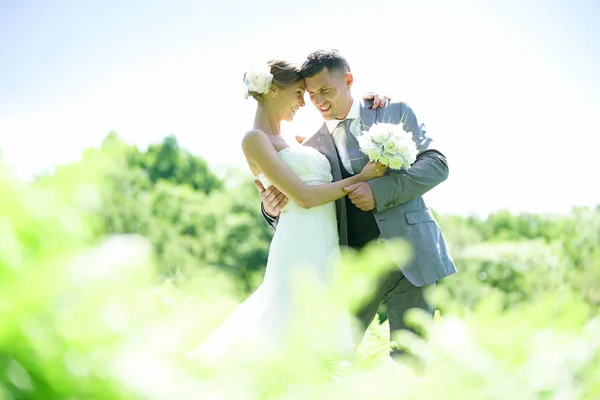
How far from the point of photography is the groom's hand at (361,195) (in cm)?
439

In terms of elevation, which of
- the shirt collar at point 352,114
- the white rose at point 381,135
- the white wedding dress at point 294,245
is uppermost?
the shirt collar at point 352,114

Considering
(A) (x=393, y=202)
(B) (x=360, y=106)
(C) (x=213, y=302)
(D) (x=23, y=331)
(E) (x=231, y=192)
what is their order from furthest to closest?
(E) (x=231, y=192), (B) (x=360, y=106), (A) (x=393, y=202), (C) (x=213, y=302), (D) (x=23, y=331)

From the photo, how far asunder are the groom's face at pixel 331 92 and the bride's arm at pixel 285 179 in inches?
23.7

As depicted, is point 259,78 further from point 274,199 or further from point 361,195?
point 361,195

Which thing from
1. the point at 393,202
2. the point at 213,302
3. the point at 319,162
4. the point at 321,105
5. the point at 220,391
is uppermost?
the point at 321,105

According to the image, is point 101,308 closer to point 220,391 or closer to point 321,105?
point 220,391

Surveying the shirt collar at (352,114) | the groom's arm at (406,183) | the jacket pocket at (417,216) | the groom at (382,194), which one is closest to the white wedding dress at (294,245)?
the groom at (382,194)

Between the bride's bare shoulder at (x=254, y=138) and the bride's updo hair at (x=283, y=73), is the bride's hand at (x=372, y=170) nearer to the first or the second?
the bride's bare shoulder at (x=254, y=138)

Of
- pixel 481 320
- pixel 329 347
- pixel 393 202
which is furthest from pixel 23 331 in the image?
pixel 393 202

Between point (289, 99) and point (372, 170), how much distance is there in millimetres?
860

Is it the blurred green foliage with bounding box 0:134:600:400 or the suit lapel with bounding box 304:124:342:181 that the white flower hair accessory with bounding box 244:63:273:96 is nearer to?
the suit lapel with bounding box 304:124:342:181

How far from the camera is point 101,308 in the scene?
0.56 metres

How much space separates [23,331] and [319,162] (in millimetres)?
4156

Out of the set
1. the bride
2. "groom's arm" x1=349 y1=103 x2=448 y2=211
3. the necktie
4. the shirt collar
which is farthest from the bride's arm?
the shirt collar
